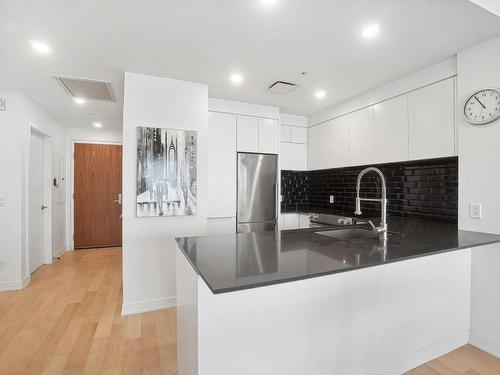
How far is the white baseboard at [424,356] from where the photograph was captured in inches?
62.0

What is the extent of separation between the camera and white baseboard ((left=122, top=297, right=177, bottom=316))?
2.60 m

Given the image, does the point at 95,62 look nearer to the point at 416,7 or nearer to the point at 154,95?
the point at 154,95

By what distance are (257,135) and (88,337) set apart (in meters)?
2.84

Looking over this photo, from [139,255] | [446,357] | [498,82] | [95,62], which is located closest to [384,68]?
[498,82]

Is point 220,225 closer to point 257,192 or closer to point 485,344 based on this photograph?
point 257,192

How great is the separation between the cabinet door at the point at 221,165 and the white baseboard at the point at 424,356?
227 centimetres

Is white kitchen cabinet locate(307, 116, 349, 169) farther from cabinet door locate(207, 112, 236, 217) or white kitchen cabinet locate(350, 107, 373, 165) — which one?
cabinet door locate(207, 112, 236, 217)

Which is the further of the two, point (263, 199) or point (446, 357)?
point (263, 199)

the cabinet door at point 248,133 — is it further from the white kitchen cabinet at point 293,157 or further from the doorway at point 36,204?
the doorway at point 36,204

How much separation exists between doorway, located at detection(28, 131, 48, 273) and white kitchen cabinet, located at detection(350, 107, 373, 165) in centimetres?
424

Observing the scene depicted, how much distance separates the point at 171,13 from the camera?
1723 mm

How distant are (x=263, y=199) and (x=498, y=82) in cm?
256

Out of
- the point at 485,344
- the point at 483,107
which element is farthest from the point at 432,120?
the point at 485,344

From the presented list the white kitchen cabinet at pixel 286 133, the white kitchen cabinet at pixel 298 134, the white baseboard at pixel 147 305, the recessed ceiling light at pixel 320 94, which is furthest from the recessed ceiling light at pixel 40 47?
the white kitchen cabinet at pixel 298 134
